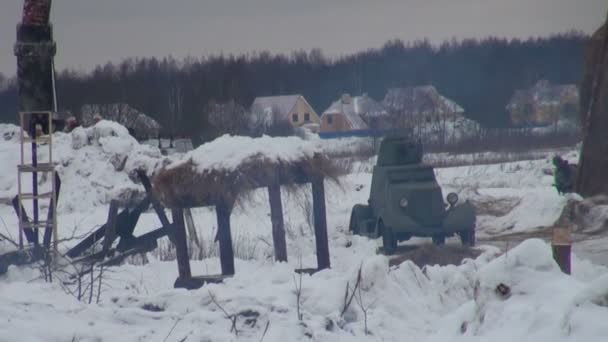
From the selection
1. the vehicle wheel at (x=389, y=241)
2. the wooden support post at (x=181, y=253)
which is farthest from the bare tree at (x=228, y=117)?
the wooden support post at (x=181, y=253)

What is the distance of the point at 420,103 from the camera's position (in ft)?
187

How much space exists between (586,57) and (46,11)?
14695 mm

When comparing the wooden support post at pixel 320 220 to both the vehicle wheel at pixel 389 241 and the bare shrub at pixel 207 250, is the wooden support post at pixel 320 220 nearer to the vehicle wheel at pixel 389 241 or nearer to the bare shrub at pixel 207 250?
the bare shrub at pixel 207 250

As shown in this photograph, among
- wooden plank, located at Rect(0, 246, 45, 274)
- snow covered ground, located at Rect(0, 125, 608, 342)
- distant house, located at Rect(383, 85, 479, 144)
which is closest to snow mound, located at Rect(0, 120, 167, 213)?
snow covered ground, located at Rect(0, 125, 608, 342)

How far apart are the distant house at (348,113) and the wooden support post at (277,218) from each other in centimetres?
4734

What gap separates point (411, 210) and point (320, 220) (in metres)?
6.20

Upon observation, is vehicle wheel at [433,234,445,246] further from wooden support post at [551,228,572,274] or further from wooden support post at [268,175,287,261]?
wooden support post at [551,228,572,274]

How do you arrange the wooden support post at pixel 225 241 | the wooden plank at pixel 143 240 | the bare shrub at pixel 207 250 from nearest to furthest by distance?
1. the wooden support post at pixel 225 241
2. the bare shrub at pixel 207 250
3. the wooden plank at pixel 143 240

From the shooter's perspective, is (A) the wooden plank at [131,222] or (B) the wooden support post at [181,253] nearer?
(B) the wooden support post at [181,253]

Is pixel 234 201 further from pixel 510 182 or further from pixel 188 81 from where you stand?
pixel 188 81

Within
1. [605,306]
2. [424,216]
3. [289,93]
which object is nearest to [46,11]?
[424,216]

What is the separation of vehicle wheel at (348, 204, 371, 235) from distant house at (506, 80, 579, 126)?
37.9m

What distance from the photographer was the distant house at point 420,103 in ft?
183

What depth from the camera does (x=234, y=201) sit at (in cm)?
1139
